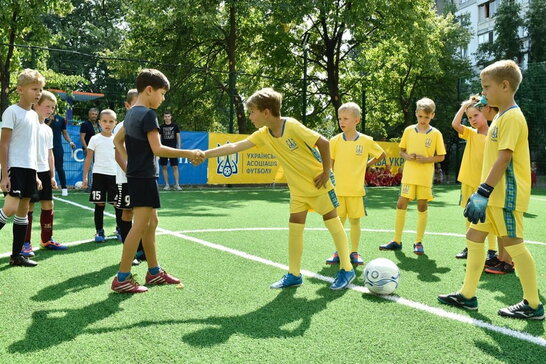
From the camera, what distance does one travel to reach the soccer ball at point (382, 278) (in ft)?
13.5

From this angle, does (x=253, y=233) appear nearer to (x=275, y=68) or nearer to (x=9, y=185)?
(x=9, y=185)

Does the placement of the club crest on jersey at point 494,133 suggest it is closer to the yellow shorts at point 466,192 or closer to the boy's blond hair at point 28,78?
the yellow shorts at point 466,192

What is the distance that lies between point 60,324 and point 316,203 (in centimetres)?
235

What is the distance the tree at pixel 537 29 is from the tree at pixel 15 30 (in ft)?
119

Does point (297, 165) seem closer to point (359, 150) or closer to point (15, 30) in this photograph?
point (359, 150)

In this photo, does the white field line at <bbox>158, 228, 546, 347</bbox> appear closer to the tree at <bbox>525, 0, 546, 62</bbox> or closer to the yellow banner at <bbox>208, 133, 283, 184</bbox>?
the yellow banner at <bbox>208, 133, 283, 184</bbox>

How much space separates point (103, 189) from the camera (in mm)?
6613

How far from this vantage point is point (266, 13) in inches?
882

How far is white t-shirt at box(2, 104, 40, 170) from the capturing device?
481 cm

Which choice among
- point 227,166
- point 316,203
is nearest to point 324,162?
point 316,203

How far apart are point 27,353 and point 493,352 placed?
9.22 feet

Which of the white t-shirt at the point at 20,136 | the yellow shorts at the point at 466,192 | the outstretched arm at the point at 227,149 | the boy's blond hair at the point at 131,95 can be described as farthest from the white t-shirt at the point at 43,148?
the yellow shorts at the point at 466,192

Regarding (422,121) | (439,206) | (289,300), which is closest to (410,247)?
(422,121)

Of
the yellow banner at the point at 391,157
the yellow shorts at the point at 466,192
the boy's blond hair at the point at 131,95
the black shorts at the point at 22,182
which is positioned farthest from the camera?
the yellow banner at the point at 391,157
